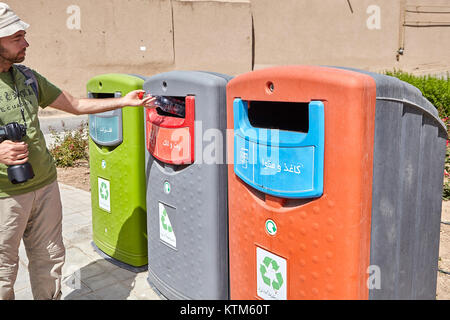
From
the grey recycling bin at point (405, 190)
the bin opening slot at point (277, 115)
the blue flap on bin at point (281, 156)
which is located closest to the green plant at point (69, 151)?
the bin opening slot at point (277, 115)

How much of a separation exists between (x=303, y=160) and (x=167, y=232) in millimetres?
1197

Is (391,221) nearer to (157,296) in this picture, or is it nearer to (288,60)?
(157,296)

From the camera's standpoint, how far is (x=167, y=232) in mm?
2619

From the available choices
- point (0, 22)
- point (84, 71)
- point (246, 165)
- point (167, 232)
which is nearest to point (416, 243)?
point (246, 165)

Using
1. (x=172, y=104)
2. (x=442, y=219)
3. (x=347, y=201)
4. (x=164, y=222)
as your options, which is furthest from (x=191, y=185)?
(x=442, y=219)

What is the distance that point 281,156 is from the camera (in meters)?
1.77

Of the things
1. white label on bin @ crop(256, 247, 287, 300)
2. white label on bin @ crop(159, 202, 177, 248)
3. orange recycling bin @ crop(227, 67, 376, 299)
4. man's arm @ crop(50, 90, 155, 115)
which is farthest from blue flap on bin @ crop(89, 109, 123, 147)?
white label on bin @ crop(256, 247, 287, 300)

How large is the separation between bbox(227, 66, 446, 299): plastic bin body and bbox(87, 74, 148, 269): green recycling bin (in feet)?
3.39

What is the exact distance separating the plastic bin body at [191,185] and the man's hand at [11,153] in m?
0.76

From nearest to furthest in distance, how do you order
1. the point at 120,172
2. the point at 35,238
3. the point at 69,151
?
the point at 35,238 < the point at 120,172 < the point at 69,151

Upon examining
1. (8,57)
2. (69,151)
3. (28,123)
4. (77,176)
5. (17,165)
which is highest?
(8,57)

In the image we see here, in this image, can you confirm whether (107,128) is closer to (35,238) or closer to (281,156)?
(35,238)

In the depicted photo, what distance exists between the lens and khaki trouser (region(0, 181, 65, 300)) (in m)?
2.11

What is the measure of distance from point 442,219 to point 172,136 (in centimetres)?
279
